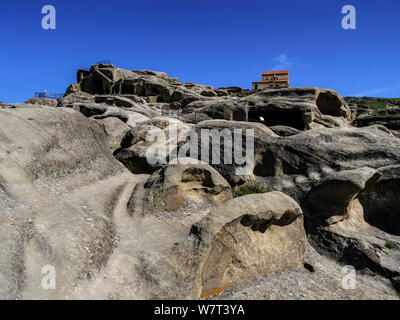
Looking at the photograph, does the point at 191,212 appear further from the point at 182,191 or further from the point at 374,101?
the point at 374,101

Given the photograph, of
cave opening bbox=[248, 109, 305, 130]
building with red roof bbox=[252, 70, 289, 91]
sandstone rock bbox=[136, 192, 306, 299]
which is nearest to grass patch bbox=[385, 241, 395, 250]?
sandstone rock bbox=[136, 192, 306, 299]

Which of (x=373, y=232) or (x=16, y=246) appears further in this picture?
(x=373, y=232)

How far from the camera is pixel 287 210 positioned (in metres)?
7.23

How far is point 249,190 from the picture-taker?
33.0 ft

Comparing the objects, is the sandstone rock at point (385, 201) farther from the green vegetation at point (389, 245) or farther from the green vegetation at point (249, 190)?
the green vegetation at point (249, 190)

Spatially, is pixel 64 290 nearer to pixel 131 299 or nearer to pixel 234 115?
pixel 131 299

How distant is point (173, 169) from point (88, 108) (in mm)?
18481

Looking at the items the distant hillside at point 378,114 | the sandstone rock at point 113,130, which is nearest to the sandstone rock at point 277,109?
the sandstone rock at point 113,130

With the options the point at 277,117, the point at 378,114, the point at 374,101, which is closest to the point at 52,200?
the point at 277,117

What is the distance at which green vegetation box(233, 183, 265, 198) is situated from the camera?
1000 centimetres

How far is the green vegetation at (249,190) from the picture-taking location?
32.8 feet

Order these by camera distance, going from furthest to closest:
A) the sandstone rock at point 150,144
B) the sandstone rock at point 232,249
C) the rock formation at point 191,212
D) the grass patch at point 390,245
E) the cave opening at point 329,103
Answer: the cave opening at point 329,103 → the sandstone rock at point 150,144 → the grass patch at point 390,245 → the sandstone rock at point 232,249 → the rock formation at point 191,212

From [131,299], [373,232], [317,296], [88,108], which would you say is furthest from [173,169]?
[88,108]
